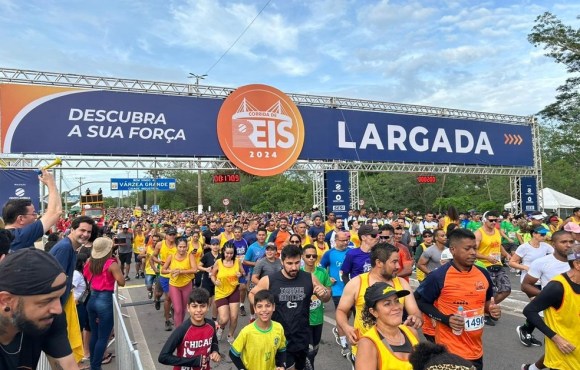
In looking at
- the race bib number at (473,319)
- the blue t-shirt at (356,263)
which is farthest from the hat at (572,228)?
the blue t-shirt at (356,263)

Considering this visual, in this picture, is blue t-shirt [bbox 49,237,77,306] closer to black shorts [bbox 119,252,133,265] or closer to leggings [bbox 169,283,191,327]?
leggings [bbox 169,283,191,327]

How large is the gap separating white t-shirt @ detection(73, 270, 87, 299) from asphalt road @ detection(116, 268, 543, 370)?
4.36ft

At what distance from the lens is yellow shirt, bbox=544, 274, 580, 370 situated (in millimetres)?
3189

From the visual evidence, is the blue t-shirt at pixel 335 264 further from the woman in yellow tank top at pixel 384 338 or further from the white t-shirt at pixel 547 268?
the woman in yellow tank top at pixel 384 338

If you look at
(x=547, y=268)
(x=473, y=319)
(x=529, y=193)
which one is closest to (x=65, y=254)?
(x=473, y=319)

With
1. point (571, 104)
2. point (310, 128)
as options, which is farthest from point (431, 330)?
point (571, 104)

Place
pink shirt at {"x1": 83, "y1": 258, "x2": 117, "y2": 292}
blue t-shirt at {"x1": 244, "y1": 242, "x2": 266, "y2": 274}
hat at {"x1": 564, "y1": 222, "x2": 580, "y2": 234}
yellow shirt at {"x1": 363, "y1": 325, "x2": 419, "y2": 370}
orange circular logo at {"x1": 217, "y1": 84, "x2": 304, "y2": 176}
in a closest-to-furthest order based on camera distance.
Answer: yellow shirt at {"x1": 363, "y1": 325, "x2": 419, "y2": 370} < hat at {"x1": 564, "y1": 222, "x2": 580, "y2": 234} < pink shirt at {"x1": 83, "y1": 258, "x2": 117, "y2": 292} < blue t-shirt at {"x1": 244, "y1": 242, "x2": 266, "y2": 274} < orange circular logo at {"x1": 217, "y1": 84, "x2": 304, "y2": 176}

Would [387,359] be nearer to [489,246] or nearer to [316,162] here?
[489,246]

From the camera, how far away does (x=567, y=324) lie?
323cm

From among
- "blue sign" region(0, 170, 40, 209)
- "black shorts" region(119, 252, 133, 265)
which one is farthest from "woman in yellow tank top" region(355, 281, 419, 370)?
"blue sign" region(0, 170, 40, 209)

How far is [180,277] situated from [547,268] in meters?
5.33

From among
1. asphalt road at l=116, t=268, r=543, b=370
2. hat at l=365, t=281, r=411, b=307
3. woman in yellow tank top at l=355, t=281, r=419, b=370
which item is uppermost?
hat at l=365, t=281, r=411, b=307

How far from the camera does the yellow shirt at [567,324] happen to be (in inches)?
126

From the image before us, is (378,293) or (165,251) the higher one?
(378,293)
